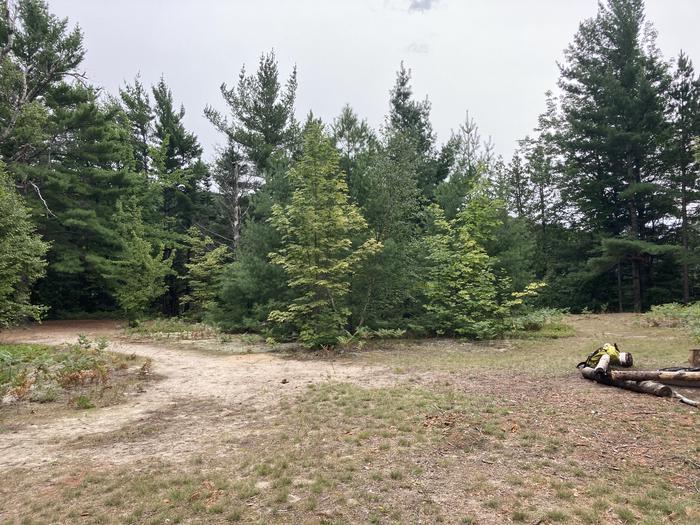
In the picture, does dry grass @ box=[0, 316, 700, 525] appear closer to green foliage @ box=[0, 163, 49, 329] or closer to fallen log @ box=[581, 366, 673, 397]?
fallen log @ box=[581, 366, 673, 397]

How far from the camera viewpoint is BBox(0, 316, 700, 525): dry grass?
9.43ft

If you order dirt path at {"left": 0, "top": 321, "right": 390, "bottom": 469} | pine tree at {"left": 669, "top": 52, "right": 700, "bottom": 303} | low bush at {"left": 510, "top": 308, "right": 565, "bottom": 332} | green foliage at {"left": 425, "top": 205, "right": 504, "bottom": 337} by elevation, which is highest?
pine tree at {"left": 669, "top": 52, "right": 700, "bottom": 303}

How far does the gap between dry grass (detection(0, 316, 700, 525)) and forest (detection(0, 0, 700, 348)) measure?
5.82m

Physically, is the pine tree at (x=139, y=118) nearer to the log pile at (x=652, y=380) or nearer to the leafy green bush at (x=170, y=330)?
the leafy green bush at (x=170, y=330)

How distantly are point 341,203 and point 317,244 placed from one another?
4.17 ft

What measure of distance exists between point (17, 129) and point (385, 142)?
1509cm

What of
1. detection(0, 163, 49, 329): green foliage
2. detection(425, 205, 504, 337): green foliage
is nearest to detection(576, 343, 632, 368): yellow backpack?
detection(425, 205, 504, 337): green foliage

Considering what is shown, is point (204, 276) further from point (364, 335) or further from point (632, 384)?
point (632, 384)

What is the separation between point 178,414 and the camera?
5.40 meters

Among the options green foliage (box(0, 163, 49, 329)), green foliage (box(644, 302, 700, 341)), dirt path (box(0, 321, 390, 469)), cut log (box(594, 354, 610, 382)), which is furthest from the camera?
green foliage (box(644, 302, 700, 341))

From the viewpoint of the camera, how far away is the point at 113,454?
4.05 meters

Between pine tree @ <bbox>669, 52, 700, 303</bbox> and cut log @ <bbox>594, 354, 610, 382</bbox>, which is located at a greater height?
pine tree @ <bbox>669, 52, 700, 303</bbox>

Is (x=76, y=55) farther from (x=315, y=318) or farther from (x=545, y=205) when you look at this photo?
(x=545, y=205)

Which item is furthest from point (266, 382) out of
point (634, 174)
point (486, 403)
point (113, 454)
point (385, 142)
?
point (634, 174)
